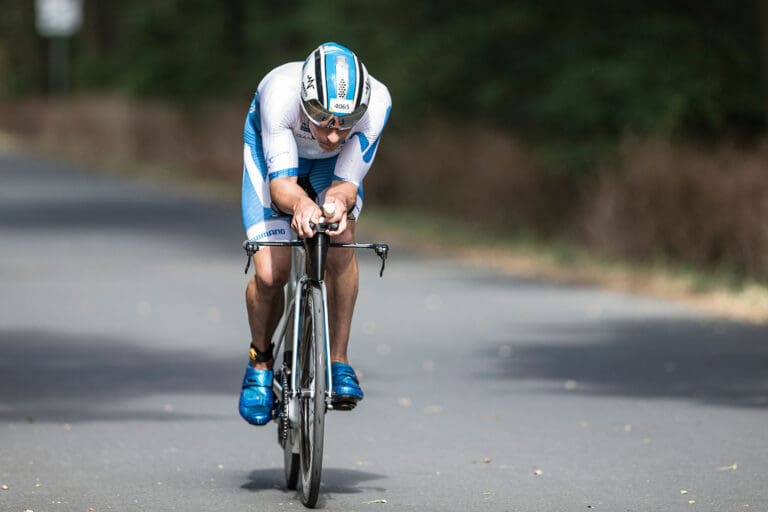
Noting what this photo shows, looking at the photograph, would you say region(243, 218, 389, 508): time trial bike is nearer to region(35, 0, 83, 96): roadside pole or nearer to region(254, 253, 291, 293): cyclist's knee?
region(254, 253, 291, 293): cyclist's knee

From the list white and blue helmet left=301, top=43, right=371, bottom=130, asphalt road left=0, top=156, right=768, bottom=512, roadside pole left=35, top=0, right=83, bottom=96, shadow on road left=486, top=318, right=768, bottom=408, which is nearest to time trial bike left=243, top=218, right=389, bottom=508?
asphalt road left=0, top=156, right=768, bottom=512

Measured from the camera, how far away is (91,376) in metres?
12.0

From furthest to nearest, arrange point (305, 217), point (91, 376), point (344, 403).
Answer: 1. point (91, 376)
2. point (344, 403)
3. point (305, 217)

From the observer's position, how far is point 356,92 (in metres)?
7.39

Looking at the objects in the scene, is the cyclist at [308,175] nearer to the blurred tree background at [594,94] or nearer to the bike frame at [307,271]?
the bike frame at [307,271]

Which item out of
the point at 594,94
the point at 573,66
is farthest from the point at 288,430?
the point at 573,66

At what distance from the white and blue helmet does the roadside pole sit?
53.3 m

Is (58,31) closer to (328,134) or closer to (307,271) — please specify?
(307,271)

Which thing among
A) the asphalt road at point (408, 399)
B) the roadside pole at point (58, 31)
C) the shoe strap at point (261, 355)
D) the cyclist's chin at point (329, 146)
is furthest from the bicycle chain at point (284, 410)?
the roadside pole at point (58, 31)

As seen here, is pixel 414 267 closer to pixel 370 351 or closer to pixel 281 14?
pixel 370 351

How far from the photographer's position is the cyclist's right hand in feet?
24.5

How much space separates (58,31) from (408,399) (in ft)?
184

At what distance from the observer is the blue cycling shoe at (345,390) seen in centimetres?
755

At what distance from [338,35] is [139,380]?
1021 inches
